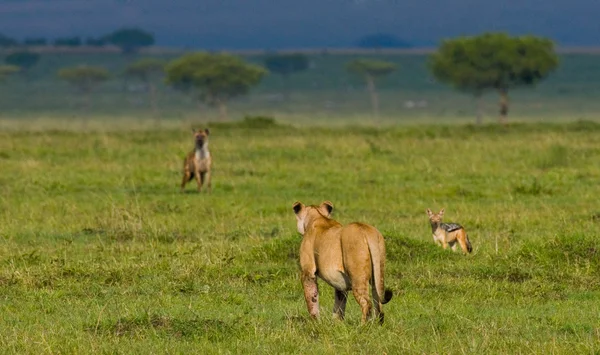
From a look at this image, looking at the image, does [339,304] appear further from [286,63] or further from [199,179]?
[286,63]

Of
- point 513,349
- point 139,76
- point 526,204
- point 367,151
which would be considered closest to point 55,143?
point 367,151

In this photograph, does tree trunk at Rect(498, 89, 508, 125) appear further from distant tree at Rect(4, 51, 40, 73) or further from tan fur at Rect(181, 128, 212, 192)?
distant tree at Rect(4, 51, 40, 73)

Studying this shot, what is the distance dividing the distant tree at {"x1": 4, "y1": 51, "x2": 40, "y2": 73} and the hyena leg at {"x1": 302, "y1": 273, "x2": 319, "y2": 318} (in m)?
118

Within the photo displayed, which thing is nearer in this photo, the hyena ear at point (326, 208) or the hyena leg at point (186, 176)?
the hyena ear at point (326, 208)

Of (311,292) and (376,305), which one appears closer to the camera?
(376,305)

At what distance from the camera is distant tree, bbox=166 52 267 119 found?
8262 cm

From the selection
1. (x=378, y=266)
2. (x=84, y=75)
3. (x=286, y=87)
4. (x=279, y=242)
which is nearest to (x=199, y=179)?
(x=279, y=242)

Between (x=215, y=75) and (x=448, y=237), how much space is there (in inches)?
2770

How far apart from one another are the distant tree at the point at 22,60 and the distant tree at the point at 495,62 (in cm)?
6397

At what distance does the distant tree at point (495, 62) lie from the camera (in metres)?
60.4

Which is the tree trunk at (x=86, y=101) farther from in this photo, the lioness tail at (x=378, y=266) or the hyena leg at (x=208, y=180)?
the lioness tail at (x=378, y=266)

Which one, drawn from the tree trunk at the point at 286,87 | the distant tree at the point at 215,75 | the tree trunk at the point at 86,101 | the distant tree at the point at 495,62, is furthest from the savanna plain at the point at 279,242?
the tree trunk at the point at 286,87

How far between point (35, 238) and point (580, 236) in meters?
5.86

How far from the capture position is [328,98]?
11362 centimetres
